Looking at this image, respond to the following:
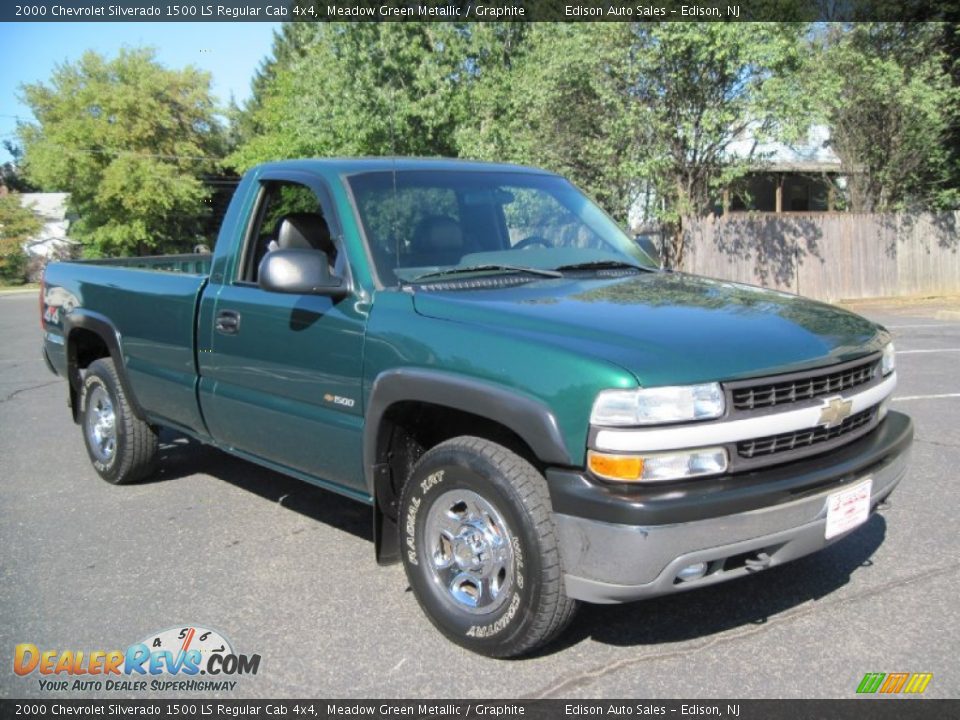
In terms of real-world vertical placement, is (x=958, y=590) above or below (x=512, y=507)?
below

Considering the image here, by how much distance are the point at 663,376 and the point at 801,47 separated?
15171 mm

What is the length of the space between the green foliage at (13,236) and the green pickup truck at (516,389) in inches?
1644

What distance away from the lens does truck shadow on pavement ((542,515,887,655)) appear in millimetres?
3662

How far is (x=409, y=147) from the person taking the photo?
2245cm

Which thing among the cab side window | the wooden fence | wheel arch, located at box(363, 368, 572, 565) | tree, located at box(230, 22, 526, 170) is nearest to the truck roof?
the cab side window

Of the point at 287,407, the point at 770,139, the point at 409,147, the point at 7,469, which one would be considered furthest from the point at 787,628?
the point at 409,147

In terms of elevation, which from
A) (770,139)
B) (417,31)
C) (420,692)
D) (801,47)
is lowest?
(420,692)

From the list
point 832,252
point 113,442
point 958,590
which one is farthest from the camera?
point 832,252

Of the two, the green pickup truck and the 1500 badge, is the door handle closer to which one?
the green pickup truck

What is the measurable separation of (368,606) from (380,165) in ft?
6.87

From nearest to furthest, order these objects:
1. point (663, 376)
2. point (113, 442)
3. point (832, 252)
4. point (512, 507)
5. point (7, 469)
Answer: point (663, 376) → point (512, 507) → point (113, 442) → point (7, 469) → point (832, 252)

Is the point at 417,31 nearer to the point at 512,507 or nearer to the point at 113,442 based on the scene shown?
the point at 113,442

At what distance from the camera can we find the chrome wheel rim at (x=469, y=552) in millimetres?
3352

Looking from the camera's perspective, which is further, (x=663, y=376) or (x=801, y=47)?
(x=801, y=47)
